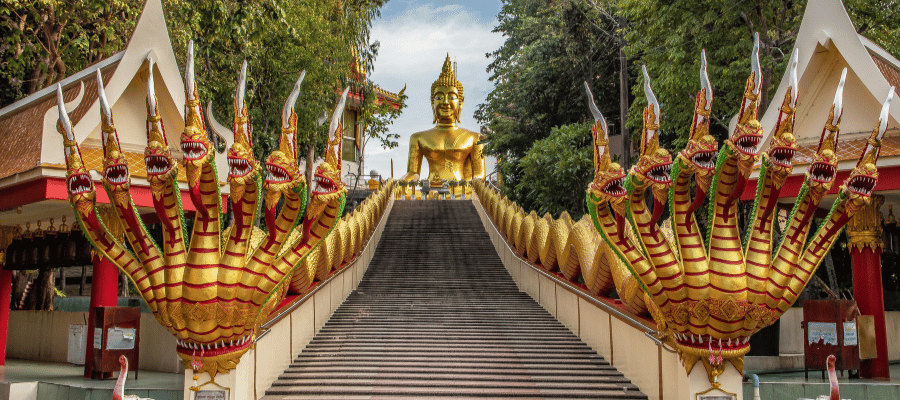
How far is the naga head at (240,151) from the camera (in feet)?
19.3

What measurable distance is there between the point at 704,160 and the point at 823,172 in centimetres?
111

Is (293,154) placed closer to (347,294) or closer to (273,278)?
(273,278)

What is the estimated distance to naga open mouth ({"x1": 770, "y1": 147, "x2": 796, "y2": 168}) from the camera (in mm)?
5645

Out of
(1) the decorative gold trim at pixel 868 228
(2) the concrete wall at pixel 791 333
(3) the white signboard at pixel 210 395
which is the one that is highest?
(1) the decorative gold trim at pixel 868 228

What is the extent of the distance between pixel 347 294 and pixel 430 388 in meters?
5.10

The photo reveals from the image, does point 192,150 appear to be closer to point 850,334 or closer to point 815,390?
point 815,390

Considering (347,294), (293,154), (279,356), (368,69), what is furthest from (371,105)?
(293,154)

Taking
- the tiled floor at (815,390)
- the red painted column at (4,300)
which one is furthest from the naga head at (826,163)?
the red painted column at (4,300)

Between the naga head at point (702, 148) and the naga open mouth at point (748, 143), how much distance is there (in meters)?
0.17

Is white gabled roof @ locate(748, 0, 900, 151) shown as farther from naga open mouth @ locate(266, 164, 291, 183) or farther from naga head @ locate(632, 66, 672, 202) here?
naga open mouth @ locate(266, 164, 291, 183)

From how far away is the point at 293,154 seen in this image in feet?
20.4

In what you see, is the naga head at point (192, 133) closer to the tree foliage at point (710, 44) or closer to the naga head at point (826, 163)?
the naga head at point (826, 163)

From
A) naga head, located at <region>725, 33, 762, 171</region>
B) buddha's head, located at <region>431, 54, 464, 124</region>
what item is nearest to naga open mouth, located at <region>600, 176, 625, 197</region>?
naga head, located at <region>725, 33, 762, 171</region>

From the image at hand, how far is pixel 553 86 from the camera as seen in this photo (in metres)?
20.9
